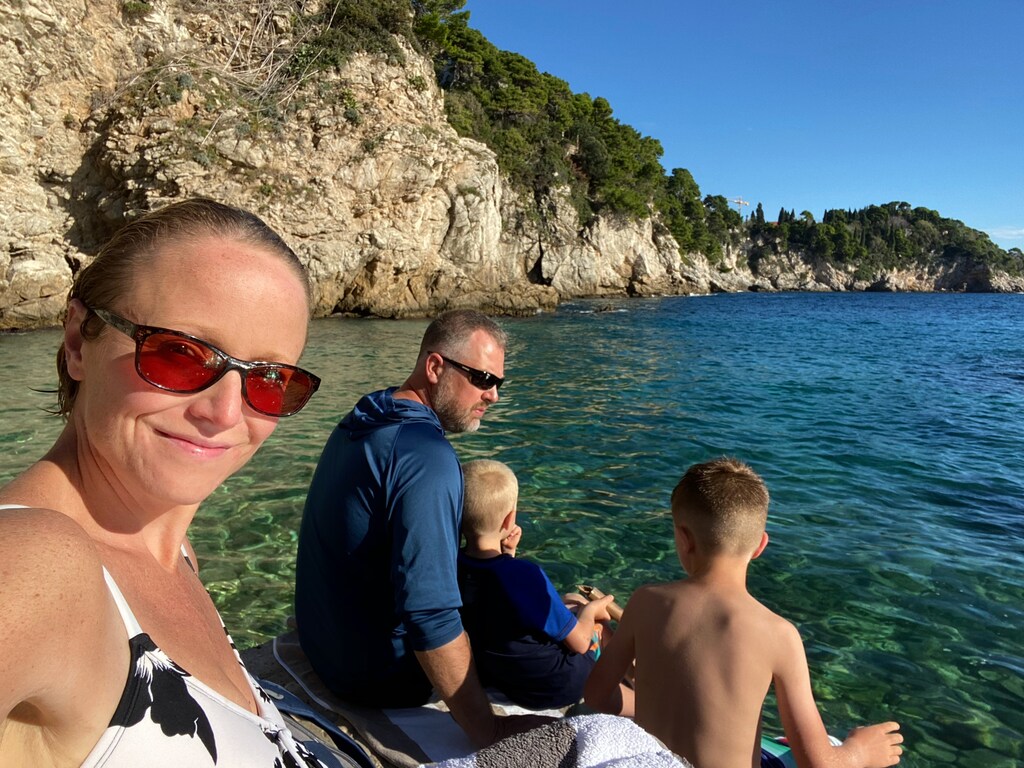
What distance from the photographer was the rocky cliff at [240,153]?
75.6ft

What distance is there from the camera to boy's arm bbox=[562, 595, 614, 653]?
3021 mm

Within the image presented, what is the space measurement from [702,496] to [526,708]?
139 cm

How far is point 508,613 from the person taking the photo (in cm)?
287

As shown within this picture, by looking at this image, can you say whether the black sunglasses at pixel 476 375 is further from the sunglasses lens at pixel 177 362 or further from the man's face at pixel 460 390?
the sunglasses lens at pixel 177 362

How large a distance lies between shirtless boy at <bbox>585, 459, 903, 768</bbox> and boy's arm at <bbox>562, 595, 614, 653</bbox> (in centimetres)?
23

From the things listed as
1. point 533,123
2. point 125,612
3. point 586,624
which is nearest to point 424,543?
point 586,624

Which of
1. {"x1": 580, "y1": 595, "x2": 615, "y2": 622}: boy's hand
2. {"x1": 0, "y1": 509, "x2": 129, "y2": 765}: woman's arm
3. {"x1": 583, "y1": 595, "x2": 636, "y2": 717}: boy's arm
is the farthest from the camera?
{"x1": 580, "y1": 595, "x2": 615, "y2": 622}: boy's hand

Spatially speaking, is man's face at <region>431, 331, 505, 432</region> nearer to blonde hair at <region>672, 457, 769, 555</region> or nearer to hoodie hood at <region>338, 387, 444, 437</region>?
hoodie hood at <region>338, 387, 444, 437</region>

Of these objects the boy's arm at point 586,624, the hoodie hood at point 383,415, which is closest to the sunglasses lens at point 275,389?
the hoodie hood at point 383,415

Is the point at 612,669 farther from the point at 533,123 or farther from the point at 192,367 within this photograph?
the point at 533,123

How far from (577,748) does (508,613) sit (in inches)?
49.0

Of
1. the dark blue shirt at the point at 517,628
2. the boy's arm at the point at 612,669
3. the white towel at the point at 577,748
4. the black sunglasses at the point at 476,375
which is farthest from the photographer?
the black sunglasses at the point at 476,375

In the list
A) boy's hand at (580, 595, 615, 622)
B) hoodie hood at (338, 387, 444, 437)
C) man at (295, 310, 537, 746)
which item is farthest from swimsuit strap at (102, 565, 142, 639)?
boy's hand at (580, 595, 615, 622)

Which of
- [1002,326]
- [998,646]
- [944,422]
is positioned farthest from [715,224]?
[998,646]
